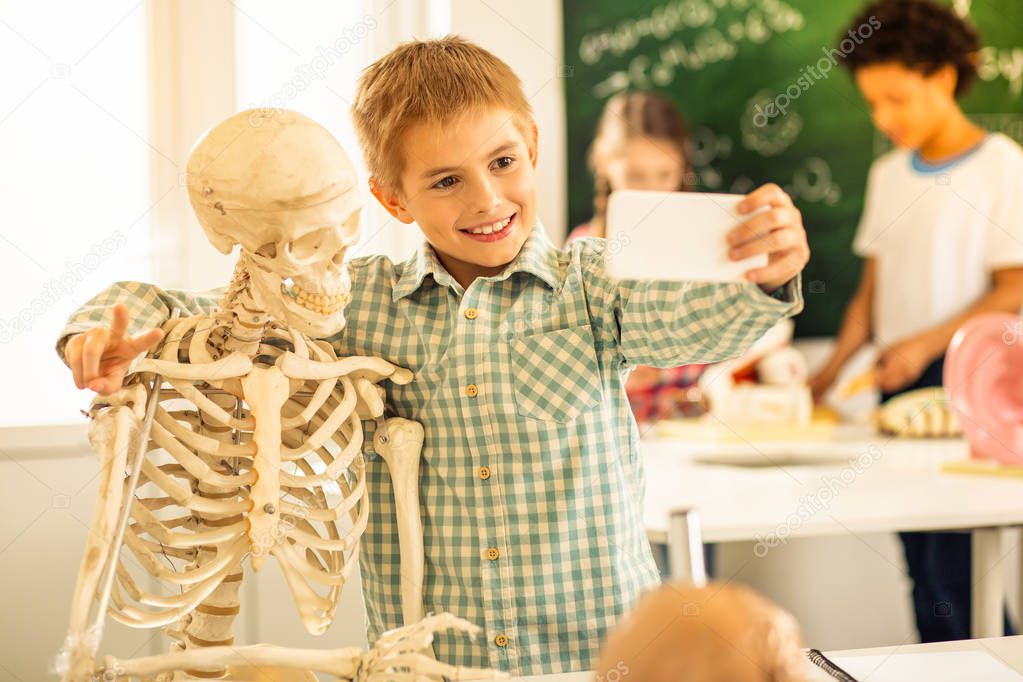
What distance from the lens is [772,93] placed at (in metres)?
3.39

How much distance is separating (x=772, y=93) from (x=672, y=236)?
255cm

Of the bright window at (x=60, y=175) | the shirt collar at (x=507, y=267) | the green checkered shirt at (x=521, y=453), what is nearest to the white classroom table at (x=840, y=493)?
the green checkered shirt at (x=521, y=453)

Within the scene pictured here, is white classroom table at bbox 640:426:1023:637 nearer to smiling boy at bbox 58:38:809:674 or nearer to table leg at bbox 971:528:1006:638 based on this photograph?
table leg at bbox 971:528:1006:638

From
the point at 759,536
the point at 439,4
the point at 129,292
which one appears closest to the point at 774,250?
the point at 129,292

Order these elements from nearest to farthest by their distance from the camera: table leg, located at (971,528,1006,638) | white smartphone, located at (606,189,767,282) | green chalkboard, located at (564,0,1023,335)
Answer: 1. white smartphone, located at (606,189,767,282)
2. table leg, located at (971,528,1006,638)
3. green chalkboard, located at (564,0,1023,335)

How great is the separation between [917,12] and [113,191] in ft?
6.85

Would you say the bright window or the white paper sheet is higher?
the bright window

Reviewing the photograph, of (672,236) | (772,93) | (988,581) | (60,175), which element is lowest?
(988,581)

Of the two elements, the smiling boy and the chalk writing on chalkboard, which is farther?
the chalk writing on chalkboard

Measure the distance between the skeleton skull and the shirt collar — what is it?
18 centimetres

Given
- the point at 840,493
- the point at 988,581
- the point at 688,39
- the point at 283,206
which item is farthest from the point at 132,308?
the point at 688,39

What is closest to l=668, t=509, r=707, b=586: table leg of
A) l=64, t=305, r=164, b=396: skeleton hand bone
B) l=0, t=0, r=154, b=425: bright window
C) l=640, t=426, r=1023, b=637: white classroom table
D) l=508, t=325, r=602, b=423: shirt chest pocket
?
l=640, t=426, r=1023, b=637: white classroom table

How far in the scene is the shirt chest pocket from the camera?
4.45 feet

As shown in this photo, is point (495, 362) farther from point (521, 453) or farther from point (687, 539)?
point (687, 539)
